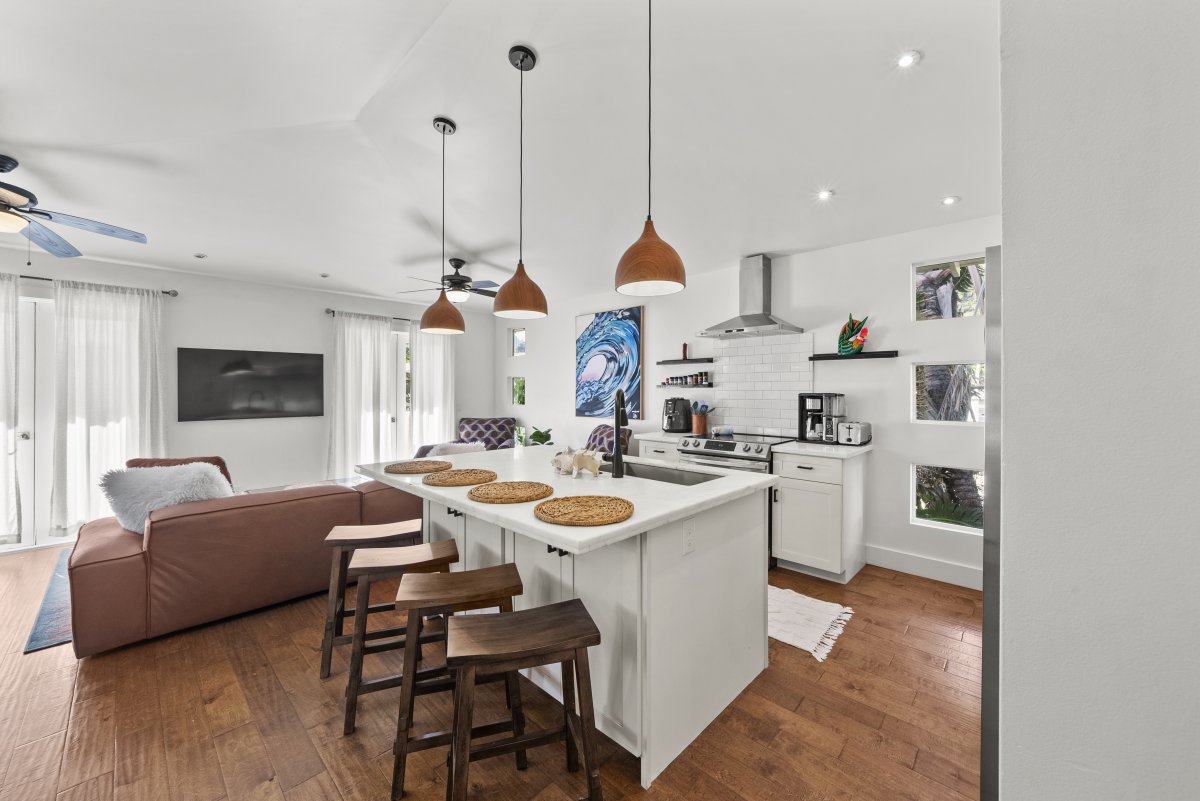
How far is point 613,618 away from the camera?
1.59 metres

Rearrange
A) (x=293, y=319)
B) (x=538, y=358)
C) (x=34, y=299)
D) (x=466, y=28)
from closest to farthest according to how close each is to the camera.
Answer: (x=466, y=28)
(x=34, y=299)
(x=293, y=319)
(x=538, y=358)

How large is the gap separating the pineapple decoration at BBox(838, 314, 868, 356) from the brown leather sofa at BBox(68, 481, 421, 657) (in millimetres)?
3673

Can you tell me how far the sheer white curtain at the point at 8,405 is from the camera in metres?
3.84

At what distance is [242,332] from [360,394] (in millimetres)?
1387

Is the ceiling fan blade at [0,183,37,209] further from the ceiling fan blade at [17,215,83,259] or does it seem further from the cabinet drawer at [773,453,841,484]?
the cabinet drawer at [773,453,841,484]

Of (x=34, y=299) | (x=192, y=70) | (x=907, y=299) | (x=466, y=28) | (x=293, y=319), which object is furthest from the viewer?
(x=293, y=319)

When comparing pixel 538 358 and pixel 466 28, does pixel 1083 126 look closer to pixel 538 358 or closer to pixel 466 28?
pixel 466 28

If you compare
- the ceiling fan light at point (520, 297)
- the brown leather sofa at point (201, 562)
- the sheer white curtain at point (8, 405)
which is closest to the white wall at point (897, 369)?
the ceiling fan light at point (520, 297)

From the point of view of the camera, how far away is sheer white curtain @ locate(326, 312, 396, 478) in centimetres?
564

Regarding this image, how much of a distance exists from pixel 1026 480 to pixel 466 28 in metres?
2.21

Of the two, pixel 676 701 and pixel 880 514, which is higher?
pixel 880 514

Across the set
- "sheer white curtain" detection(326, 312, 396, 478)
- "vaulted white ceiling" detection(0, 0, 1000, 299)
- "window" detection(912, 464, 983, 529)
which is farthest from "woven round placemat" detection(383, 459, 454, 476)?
"sheer white curtain" detection(326, 312, 396, 478)

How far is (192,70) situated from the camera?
1912 millimetres

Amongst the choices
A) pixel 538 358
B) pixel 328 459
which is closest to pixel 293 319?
pixel 328 459
